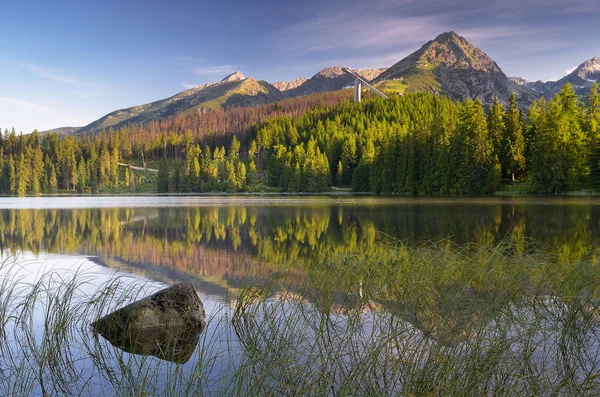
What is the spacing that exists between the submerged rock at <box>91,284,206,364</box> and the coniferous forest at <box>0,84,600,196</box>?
58.1 m

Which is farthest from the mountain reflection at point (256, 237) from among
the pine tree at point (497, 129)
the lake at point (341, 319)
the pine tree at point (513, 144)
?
the pine tree at point (497, 129)

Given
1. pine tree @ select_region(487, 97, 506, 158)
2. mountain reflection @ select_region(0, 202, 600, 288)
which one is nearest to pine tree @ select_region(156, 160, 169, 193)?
pine tree @ select_region(487, 97, 506, 158)

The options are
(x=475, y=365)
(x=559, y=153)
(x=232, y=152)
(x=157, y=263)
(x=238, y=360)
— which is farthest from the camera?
(x=232, y=152)

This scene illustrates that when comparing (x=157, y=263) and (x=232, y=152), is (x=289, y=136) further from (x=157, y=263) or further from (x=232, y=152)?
(x=157, y=263)

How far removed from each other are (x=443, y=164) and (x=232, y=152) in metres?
83.1

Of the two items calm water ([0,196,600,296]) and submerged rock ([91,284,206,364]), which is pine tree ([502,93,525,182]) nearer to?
calm water ([0,196,600,296])

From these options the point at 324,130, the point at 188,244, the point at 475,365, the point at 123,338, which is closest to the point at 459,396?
the point at 475,365

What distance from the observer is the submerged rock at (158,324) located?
7219 millimetres

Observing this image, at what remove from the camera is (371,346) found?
569cm

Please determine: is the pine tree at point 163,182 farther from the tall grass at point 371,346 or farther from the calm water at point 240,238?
the tall grass at point 371,346

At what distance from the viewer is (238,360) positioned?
635 cm

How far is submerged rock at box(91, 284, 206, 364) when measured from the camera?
23.7 feet

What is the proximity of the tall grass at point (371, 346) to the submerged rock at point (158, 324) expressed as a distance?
23 centimetres

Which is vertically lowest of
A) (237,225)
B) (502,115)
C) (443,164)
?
(237,225)
